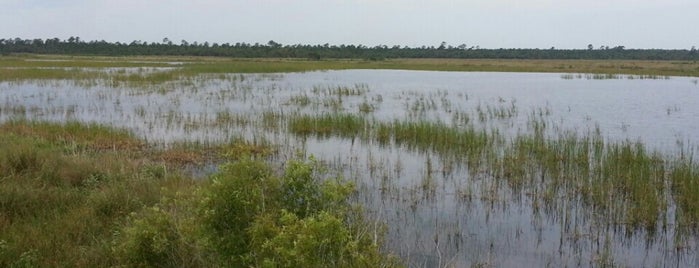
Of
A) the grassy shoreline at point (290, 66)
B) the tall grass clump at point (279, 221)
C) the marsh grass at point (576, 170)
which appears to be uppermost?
the grassy shoreline at point (290, 66)

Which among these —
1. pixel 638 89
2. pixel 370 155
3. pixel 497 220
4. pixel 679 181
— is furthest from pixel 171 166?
pixel 638 89

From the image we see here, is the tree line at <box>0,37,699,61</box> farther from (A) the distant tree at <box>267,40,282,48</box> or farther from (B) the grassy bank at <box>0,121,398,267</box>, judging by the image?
(B) the grassy bank at <box>0,121,398,267</box>

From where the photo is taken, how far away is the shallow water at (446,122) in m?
6.48

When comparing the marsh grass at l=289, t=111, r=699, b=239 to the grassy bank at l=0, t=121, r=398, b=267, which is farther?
the marsh grass at l=289, t=111, r=699, b=239

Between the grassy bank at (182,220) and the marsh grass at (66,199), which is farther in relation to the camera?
the marsh grass at (66,199)

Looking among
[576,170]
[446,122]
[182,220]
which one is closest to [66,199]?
[182,220]

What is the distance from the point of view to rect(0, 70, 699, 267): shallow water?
6.48 m

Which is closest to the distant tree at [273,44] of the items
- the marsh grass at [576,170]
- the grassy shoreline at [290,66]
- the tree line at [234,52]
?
the tree line at [234,52]

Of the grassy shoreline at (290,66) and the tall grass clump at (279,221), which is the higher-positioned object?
the grassy shoreline at (290,66)

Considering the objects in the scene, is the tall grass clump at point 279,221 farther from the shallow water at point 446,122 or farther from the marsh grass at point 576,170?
the marsh grass at point 576,170

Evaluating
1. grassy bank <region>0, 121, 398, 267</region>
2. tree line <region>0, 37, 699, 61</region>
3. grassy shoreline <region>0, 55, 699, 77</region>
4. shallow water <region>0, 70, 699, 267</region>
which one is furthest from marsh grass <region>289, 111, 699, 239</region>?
tree line <region>0, 37, 699, 61</region>

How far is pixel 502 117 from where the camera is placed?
662 inches

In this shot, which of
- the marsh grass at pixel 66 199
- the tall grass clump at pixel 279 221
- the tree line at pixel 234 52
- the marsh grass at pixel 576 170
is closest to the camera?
the tall grass clump at pixel 279 221

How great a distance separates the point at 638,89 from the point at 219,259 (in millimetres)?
27424
